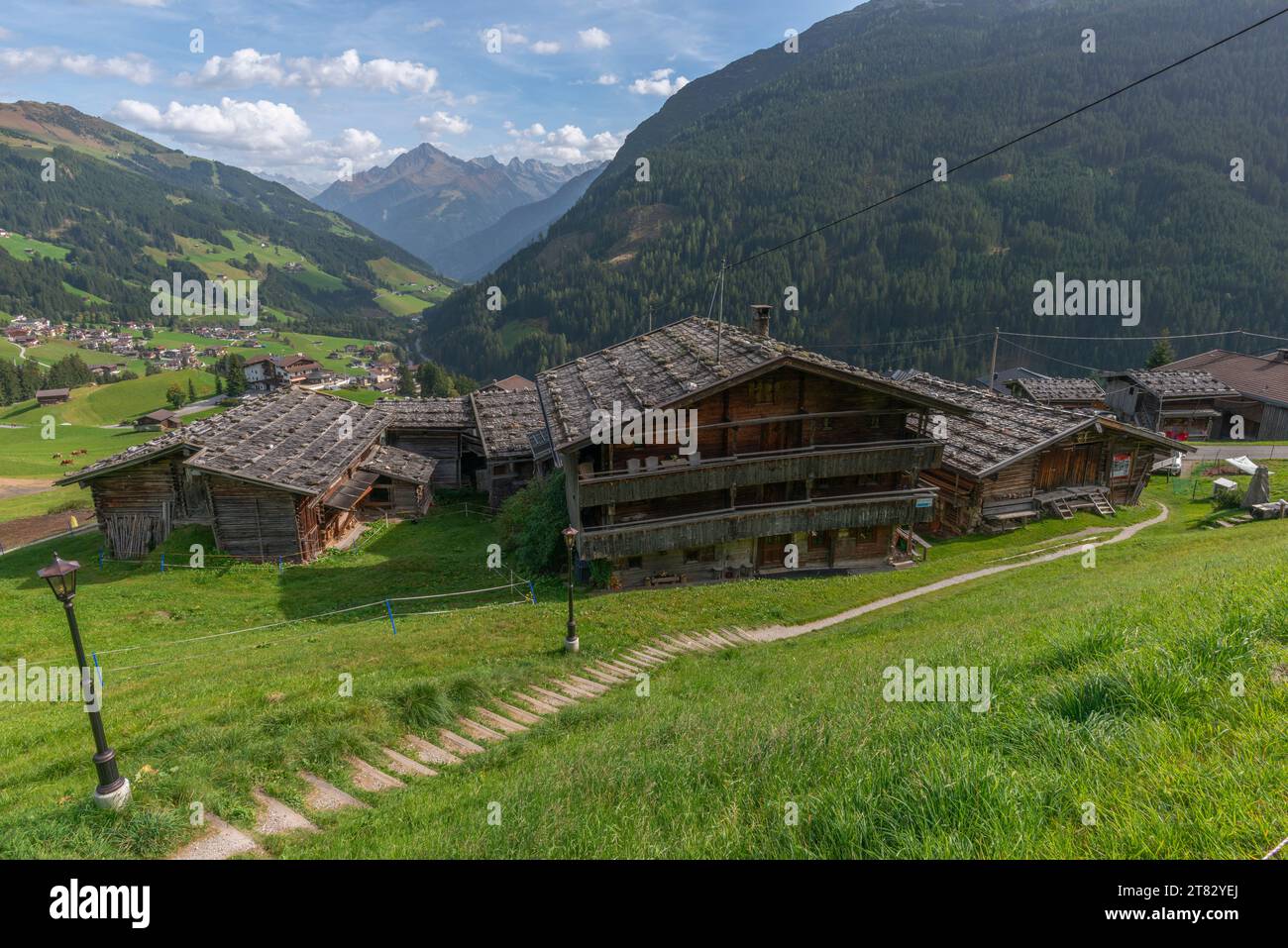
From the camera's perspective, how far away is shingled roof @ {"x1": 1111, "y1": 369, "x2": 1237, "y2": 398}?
207ft

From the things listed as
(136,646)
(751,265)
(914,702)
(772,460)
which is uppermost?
(751,265)

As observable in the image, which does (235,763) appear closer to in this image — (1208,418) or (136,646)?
(136,646)

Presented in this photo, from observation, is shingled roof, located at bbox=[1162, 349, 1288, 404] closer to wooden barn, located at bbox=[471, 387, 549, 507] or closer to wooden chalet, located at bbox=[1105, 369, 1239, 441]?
wooden chalet, located at bbox=[1105, 369, 1239, 441]

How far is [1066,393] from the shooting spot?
67.1 meters

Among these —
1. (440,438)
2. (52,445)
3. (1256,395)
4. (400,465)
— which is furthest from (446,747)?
(52,445)

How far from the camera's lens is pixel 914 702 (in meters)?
8.99

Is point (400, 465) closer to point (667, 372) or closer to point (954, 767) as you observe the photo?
point (667, 372)

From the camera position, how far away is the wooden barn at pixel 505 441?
43.7 metres

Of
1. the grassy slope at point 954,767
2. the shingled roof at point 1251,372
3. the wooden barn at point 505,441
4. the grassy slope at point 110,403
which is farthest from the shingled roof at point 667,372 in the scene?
the grassy slope at point 110,403

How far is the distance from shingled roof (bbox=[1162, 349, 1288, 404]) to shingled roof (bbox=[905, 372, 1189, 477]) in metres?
41.2

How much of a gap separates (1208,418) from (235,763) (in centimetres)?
8717
